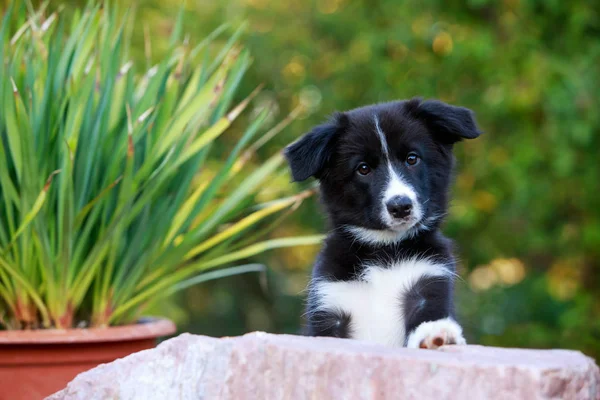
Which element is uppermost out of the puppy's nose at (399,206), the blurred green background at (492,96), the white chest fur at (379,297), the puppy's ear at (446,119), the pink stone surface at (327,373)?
the blurred green background at (492,96)

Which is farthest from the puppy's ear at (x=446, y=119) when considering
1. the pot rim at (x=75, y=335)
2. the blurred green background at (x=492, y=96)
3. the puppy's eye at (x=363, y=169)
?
the blurred green background at (x=492, y=96)

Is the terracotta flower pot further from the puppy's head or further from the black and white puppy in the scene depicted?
the puppy's head

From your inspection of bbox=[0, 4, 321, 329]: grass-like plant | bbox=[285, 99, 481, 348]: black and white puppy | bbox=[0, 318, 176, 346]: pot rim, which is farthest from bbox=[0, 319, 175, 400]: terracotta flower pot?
bbox=[285, 99, 481, 348]: black and white puppy

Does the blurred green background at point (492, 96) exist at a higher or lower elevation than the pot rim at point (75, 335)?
higher

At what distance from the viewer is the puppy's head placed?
9.00ft

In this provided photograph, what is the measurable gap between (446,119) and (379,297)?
0.67 m

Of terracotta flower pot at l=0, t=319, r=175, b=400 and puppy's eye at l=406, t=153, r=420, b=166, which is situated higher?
puppy's eye at l=406, t=153, r=420, b=166

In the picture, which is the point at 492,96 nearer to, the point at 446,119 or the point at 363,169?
the point at 446,119

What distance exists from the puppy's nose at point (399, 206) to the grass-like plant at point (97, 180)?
90cm

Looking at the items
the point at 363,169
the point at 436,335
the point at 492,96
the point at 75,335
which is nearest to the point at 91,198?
the point at 75,335

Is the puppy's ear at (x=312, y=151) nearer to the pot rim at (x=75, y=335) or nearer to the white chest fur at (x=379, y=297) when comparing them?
the white chest fur at (x=379, y=297)

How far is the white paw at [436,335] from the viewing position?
2.34 meters

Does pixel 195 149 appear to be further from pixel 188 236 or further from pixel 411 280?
pixel 411 280

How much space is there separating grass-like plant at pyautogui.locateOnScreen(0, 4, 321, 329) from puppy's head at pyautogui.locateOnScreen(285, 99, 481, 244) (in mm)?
619
